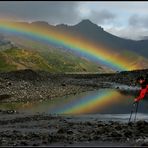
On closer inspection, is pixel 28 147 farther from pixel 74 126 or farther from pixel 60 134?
pixel 74 126

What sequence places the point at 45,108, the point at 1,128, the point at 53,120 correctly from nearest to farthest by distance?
1. the point at 1,128
2. the point at 53,120
3. the point at 45,108

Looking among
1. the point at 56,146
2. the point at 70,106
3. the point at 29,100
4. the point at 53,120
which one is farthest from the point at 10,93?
the point at 56,146

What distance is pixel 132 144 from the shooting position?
2291 centimetres

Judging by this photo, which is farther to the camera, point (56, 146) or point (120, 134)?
point (120, 134)

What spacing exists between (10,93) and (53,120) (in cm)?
2695

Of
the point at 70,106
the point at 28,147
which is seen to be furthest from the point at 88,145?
the point at 70,106

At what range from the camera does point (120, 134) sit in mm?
25844

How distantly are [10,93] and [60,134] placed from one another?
120ft

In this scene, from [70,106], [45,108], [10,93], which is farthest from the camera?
[10,93]

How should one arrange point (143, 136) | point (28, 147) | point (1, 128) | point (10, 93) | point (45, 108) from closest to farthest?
point (28, 147) < point (143, 136) < point (1, 128) < point (45, 108) < point (10, 93)

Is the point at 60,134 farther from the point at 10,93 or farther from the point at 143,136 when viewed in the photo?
the point at 10,93

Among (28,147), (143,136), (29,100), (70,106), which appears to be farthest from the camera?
(29,100)

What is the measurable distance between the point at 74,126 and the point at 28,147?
9799 millimetres

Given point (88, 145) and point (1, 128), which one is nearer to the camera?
point (88, 145)
